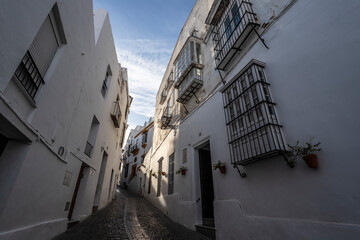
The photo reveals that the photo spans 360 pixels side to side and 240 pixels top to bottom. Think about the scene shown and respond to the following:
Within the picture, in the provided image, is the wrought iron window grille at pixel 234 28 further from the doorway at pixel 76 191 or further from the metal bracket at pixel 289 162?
the doorway at pixel 76 191

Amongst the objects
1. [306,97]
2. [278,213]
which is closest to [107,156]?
[278,213]

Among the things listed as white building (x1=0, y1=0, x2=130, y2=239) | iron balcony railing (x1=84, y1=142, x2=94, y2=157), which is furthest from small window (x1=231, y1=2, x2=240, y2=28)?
iron balcony railing (x1=84, y1=142, x2=94, y2=157)

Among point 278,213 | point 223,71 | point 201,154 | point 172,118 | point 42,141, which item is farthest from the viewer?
point 172,118

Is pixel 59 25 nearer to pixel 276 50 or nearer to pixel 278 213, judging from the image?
pixel 276 50

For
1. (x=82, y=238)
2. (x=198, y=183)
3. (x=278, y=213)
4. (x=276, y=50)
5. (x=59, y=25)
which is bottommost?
(x=82, y=238)

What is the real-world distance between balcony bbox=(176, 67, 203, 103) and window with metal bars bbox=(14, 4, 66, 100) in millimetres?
4680

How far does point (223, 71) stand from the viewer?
19.6ft

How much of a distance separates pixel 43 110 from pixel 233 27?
557 centimetres

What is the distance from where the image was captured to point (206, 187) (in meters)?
6.16

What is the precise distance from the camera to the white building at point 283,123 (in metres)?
2.48

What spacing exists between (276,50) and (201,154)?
13.9ft

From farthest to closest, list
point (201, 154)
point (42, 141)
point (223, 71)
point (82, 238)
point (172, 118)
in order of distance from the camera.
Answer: point (172, 118) → point (201, 154) → point (223, 71) → point (82, 238) → point (42, 141)

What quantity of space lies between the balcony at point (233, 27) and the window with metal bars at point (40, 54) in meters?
4.44

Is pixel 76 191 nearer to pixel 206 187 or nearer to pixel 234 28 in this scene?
pixel 206 187
